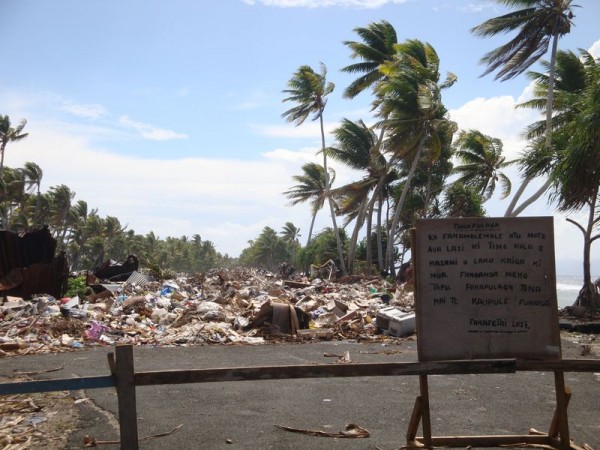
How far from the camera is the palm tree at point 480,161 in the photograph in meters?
29.4

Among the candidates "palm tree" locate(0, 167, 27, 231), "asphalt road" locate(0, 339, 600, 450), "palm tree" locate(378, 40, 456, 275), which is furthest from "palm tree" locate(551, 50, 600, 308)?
"palm tree" locate(0, 167, 27, 231)

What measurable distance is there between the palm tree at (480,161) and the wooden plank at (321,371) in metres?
27.0

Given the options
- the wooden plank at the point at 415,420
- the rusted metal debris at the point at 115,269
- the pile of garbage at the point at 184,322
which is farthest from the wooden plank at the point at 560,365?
the rusted metal debris at the point at 115,269

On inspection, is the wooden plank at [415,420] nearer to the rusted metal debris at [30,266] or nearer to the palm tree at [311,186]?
the rusted metal debris at [30,266]

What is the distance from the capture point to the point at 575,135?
13.7 meters

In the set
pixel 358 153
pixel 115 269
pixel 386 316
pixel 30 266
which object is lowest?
pixel 386 316

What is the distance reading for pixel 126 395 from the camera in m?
3.70

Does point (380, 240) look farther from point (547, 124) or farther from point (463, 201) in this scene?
point (547, 124)

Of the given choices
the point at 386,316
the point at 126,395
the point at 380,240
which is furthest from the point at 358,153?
the point at 126,395

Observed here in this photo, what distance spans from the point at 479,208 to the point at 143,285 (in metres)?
19.4

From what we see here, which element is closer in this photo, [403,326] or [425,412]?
[425,412]

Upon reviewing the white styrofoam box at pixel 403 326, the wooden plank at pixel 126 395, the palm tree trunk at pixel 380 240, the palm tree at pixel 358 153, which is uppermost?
the palm tree at pixel 358 153

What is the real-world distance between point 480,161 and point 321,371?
1106 inches

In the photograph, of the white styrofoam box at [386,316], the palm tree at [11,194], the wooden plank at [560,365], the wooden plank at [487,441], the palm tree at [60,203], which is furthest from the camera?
the palm tree at [60,203]
